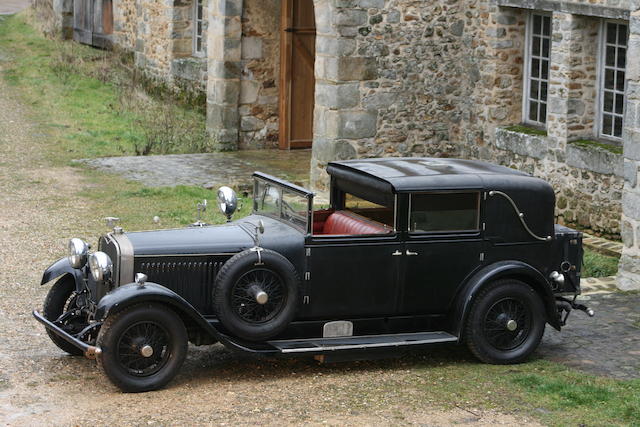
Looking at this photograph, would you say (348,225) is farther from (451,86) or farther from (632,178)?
(451,86)

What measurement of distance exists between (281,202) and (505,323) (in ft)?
6.22

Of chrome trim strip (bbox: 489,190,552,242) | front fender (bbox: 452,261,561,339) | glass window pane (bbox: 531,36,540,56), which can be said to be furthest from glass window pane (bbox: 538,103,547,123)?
front fender (bbox: 452,261,561,339)

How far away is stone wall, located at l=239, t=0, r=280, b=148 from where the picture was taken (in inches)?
701

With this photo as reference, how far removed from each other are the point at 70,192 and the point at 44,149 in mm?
3188

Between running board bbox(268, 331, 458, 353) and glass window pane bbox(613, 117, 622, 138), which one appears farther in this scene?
glass window pane bbox(613, 117, 622, 138)

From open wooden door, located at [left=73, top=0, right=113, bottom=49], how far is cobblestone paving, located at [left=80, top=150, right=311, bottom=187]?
8.48 meters

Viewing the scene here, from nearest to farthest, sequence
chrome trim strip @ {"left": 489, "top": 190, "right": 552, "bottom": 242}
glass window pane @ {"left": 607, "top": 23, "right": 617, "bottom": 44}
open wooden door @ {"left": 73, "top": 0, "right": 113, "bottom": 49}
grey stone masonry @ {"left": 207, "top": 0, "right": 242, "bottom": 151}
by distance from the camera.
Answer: chrome trim strip @ {"left": 489, "top": 190, "right": 552, "bottom": 242}
glass window pane @ {"left": 607, "top": 23, "right": 617, "bottom": 44}
grey stone masonry @ {"left": 207, "top": 0, "right": 242, "bottom": 151}
open wooden door @ {"left": 73, "top": 0, "right": 113, "bottom": 49}

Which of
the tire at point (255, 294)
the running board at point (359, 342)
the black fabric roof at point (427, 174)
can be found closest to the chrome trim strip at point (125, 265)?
the tire at point (255, 294)

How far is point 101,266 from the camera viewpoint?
7.92 metres

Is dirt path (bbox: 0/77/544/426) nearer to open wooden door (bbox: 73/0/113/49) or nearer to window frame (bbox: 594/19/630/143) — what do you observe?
window frame (bbox: 594/19/630/143)

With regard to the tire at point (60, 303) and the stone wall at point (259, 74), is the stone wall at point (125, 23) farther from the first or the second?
the tire at point (60, 303)

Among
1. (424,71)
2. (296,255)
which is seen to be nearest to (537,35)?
(424,71)

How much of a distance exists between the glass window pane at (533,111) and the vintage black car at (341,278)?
5907 millimetres

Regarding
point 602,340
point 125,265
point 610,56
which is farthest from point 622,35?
point 125,265
